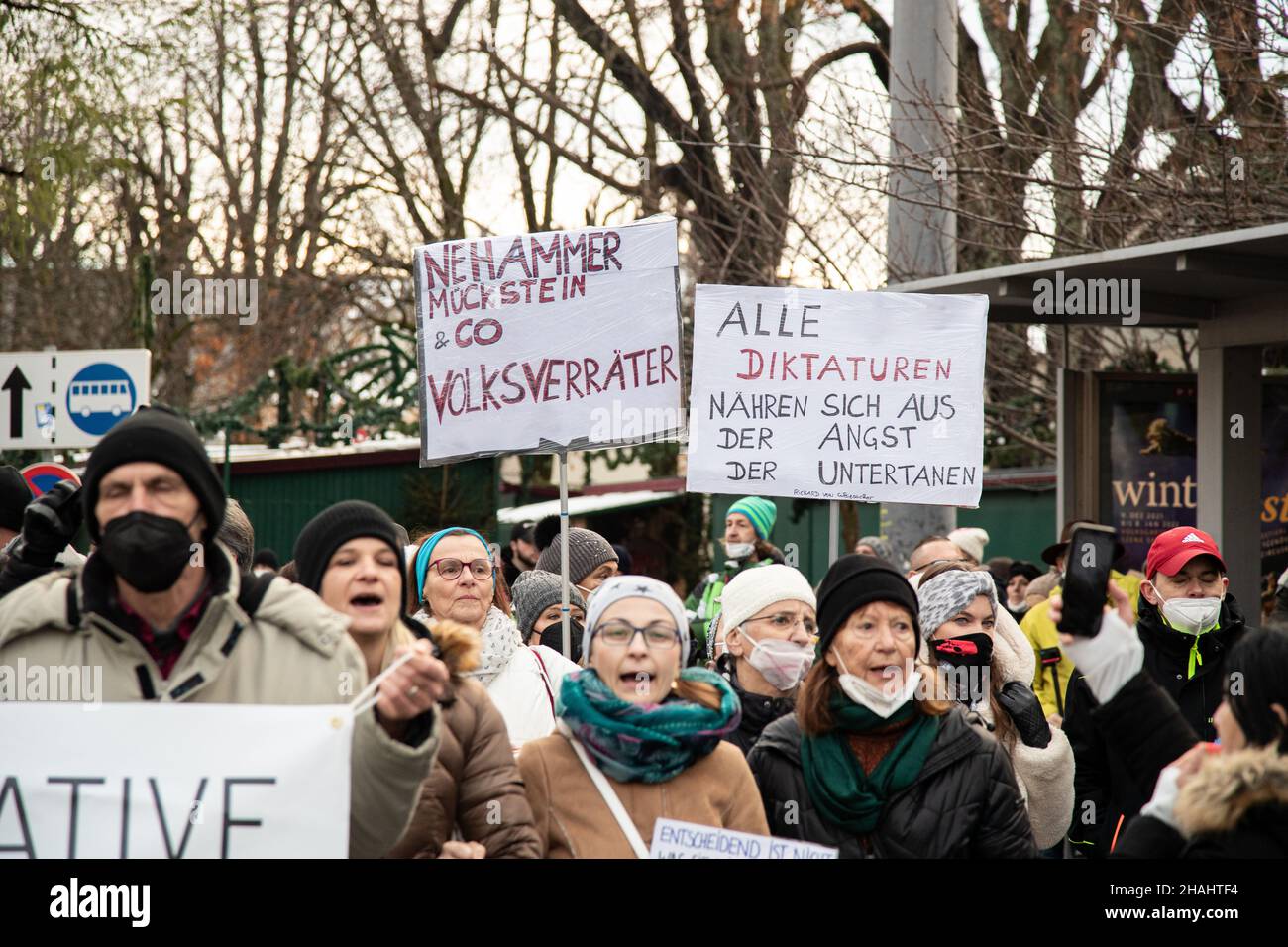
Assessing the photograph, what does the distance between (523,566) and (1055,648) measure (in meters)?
4.57

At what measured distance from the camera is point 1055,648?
673 cm

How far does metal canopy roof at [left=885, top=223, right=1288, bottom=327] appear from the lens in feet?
25.8

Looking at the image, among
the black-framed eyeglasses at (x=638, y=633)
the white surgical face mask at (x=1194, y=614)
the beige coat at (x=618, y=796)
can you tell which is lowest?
the beige coat at (x=618, y=796)

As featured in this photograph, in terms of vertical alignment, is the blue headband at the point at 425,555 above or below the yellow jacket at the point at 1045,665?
above

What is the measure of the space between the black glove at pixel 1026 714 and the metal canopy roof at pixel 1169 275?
329 cm

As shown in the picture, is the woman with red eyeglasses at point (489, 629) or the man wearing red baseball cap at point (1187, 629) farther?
the man wearing red baseball cap at point (1187, 629)

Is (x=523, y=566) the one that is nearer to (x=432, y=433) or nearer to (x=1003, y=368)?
(x=432, y=433)

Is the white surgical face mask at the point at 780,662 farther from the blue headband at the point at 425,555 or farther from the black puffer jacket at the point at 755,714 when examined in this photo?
the blue headband at the point at 425,555

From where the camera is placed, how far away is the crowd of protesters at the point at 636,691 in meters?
3.15

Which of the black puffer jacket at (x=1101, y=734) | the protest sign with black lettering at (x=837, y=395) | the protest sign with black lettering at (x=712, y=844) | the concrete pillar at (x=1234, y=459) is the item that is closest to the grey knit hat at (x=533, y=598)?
the protest sign with black lettering at (x=837, y=395)

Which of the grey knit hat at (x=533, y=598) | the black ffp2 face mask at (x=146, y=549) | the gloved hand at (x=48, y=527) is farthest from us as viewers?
the grey knit hat at (x=533, y=598)

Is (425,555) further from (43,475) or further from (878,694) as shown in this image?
(43,475)

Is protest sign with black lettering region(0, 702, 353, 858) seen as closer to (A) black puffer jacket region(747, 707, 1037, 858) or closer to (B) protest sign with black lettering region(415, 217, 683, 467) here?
(A) black puffer jacket region(747, 707, 1037, 858)
